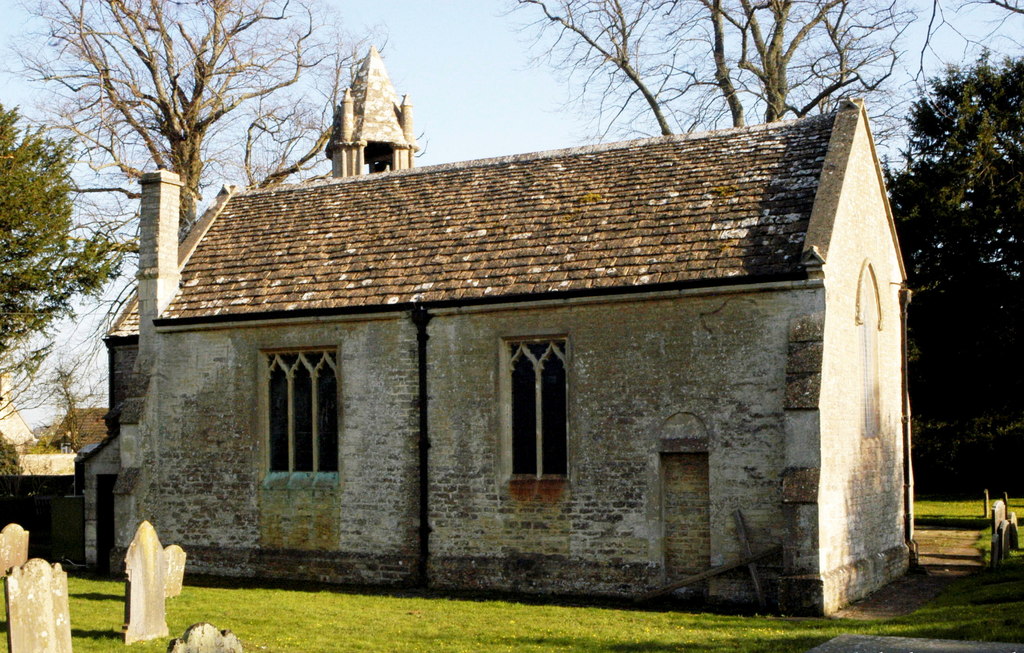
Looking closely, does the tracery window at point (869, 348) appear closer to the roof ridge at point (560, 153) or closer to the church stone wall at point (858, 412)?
the church stone wall at point (858, 412)

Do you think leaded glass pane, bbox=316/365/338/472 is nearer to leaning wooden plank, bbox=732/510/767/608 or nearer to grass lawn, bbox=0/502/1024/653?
grass lawn, bbox=0/502/1024/653

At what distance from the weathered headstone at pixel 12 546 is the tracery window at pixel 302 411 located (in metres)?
5.08

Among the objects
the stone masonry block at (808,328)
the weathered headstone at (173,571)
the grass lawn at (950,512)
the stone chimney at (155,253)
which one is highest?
the stone chimney at (155,253)

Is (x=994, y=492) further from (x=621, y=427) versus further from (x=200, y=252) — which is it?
(x=200, y=252)

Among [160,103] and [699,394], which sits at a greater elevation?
[160,103]

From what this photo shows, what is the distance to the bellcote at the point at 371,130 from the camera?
29609 mm

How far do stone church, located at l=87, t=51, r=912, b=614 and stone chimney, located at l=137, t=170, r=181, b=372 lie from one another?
5 centimetres

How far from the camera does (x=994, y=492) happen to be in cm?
3653

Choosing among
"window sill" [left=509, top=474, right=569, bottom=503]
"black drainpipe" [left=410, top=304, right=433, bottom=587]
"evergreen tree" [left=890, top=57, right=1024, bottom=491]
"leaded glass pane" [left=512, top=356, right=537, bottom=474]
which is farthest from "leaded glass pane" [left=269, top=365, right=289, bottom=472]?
"evergreen tree" [left=890, top=57, right=1024, bottom=491]

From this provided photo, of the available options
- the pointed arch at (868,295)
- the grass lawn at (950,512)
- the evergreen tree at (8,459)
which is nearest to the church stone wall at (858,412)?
the pointed arch at (868,295)

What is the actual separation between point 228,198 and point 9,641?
15671 millimetres

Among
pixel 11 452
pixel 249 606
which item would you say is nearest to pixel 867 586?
pixel 249 606

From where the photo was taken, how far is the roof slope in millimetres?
17719

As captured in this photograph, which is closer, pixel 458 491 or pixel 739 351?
pixel 739 351
